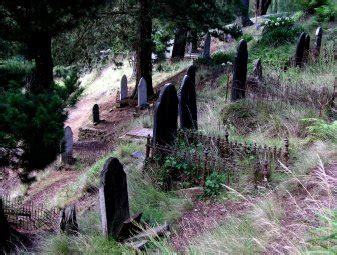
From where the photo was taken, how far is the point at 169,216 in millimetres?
6023

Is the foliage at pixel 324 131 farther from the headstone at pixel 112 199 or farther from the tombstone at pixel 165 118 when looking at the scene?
the headstone at pixel 112 199

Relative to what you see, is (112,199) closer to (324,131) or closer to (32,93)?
(32,93)

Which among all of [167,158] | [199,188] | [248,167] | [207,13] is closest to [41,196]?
[167,158]

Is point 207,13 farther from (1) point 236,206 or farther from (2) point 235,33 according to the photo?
(1) point 236,206

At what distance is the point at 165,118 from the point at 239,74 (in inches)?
164

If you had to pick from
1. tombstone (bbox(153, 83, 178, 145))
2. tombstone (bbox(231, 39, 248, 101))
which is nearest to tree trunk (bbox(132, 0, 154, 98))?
tombstone (bbox(231, 39, 248, 101))

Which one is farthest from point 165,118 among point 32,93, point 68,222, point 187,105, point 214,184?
point 68,222

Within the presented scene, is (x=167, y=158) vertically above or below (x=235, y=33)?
below

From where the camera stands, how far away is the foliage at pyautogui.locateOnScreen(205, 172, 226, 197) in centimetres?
657

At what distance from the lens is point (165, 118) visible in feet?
26.5

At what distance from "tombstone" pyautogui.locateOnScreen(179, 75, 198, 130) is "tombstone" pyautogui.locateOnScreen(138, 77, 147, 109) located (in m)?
6.18

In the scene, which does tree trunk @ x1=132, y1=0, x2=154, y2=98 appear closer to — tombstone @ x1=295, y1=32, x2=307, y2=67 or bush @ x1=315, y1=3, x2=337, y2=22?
tombstone @ x1=295, y1=32, x2=307, y2=67

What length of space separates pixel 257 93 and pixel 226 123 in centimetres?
154

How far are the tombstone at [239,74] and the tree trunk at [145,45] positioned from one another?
3.95 meters
